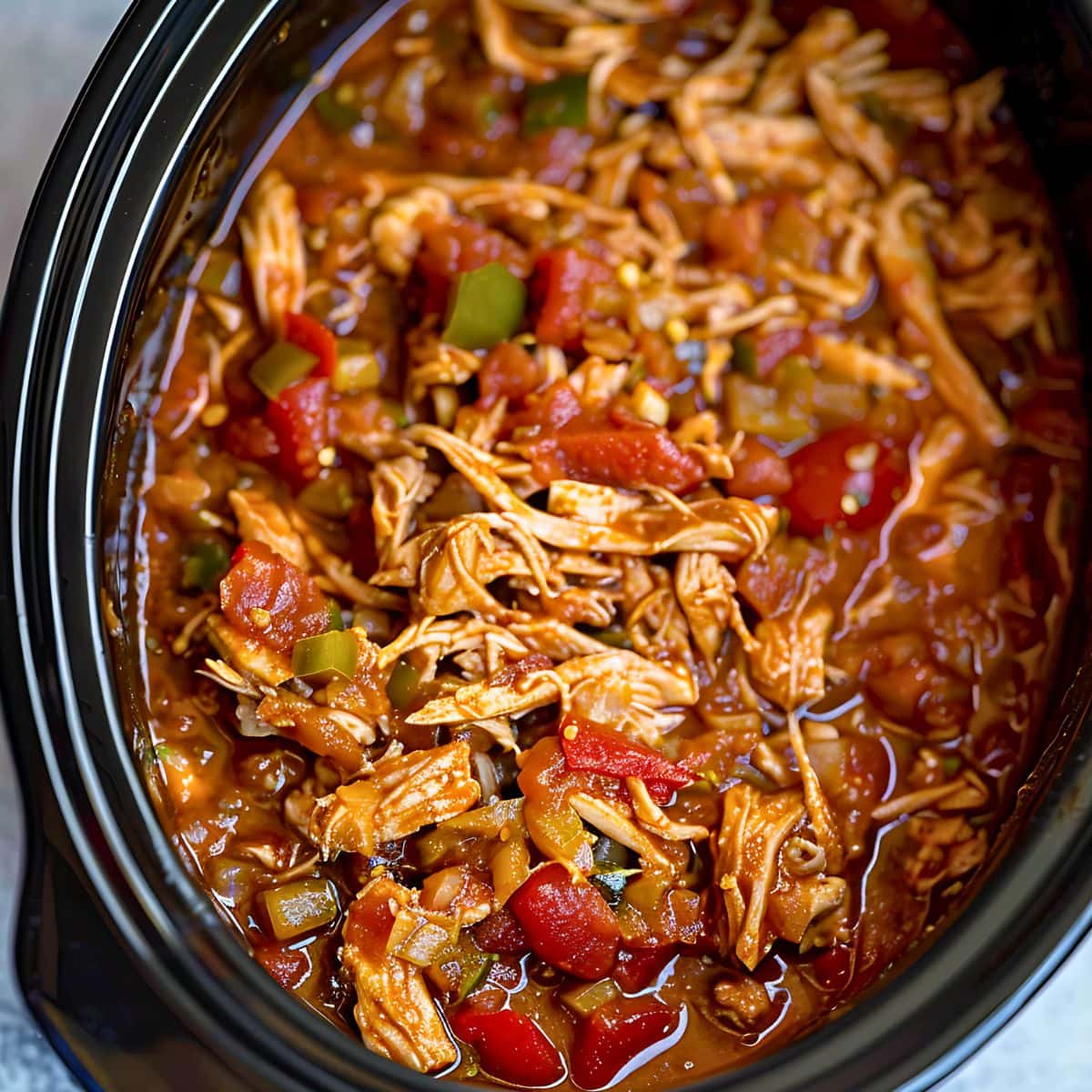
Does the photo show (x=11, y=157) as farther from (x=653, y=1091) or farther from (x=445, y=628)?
(x=653, y=1091)

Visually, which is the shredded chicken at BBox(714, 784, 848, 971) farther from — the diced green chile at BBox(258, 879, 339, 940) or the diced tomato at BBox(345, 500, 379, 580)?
the diced tomato at BBox(345, 500, 379, 580)

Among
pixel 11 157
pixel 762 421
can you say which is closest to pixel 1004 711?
pixel 762 421

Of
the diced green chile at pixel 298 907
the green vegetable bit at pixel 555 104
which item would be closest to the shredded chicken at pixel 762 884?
the diced green chile at pixel 298 907

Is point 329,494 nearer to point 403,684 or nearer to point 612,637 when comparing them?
point 403,684

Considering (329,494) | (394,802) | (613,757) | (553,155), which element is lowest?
(613,757)

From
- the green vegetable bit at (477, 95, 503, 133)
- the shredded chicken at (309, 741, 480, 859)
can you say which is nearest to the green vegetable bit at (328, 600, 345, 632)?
the shredded chicken at (309, 741, 480, 859)

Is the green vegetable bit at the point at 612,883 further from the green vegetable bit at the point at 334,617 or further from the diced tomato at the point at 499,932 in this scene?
the green vegetable bit at the point at 334,617

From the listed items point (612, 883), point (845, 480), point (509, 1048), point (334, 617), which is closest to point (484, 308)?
point (334, 617)
